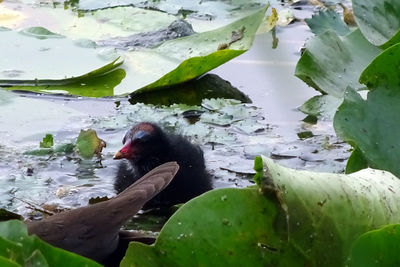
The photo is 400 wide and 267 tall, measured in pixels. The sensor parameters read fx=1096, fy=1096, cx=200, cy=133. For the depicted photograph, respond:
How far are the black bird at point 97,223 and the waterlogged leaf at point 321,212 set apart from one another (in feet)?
1.66

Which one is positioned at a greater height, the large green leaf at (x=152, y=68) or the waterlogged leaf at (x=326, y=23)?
the waterlogged leaf at (x=326, y=23)

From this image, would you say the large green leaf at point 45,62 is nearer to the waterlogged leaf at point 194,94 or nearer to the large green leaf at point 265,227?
the waterlogged leaf at point 194,94

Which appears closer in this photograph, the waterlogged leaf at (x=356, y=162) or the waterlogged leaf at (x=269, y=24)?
the waterlogged leaf at (x=356, y=162)

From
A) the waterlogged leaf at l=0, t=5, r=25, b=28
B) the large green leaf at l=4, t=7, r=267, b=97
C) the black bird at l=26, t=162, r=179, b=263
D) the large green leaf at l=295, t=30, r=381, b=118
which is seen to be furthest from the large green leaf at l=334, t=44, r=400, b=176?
the waterlogged leaf at l=0, t=5, r=25, b=28

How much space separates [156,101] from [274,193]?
236cm

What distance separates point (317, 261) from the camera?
2303 millimetres

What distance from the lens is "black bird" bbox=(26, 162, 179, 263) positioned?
2697 mm

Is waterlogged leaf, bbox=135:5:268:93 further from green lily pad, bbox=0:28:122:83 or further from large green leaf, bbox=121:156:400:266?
large green leaf, bbox=121:156:400:266

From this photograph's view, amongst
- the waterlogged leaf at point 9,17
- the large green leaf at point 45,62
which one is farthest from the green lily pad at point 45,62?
the waterlogged leaf at point 9,17

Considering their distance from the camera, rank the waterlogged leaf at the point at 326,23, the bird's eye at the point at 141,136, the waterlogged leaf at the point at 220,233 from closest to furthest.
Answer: the waterlogged leaf at the point at 220,233 < the bird's eye at the point at 141,136 < the waterlogged leaf at the point at 326,23

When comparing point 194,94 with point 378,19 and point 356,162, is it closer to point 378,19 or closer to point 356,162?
point 378,19

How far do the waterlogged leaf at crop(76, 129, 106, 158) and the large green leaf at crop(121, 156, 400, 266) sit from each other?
65.9 inches

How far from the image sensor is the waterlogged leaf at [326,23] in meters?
4.65

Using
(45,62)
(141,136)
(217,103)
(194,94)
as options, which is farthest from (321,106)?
(45,62)
